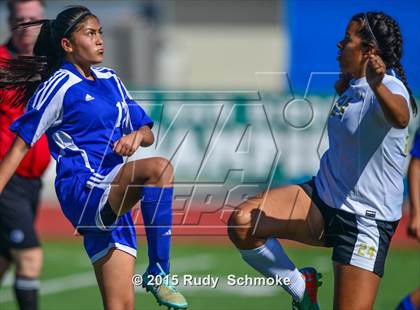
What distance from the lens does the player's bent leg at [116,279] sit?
5.32 metres

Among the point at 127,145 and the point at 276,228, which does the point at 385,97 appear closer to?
the point at 276,228

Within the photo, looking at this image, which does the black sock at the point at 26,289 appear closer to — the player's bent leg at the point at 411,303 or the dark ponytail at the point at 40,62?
the dark ponytail at the point at 40,62

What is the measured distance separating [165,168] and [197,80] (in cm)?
2171

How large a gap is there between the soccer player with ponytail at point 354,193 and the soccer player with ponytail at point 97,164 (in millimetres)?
509

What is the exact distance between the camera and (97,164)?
5336 millimetres

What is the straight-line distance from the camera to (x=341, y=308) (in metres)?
5.18

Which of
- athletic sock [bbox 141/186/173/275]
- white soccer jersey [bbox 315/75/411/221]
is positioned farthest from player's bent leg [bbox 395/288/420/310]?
athletic sock [bbox 141/186/173/275]

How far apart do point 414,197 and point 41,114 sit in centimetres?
217

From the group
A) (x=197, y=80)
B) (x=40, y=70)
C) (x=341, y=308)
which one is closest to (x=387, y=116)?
(x=341, y=308)

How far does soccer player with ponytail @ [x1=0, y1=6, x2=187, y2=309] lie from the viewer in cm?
521

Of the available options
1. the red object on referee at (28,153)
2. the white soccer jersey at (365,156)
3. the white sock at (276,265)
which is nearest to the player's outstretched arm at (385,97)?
the white soccer jersey at (365,156)

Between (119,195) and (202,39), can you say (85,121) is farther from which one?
(202,39)

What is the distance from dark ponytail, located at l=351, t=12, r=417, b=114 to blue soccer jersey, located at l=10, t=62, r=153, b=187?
56.9 inches

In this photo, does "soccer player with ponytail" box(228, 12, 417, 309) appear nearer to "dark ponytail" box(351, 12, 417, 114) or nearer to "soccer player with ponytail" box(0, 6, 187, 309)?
"dark ponytail" box(351, 12, 417, 114)
